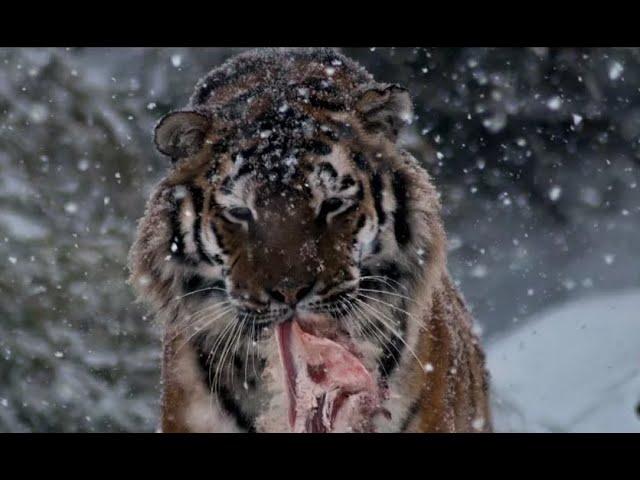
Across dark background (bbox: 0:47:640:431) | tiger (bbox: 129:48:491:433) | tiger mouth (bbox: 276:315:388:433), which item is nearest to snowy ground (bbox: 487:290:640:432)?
dark background (bbox: 0:47:640:431)

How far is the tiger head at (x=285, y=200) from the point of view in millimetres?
2209

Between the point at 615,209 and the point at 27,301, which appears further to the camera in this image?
the point at 615,209

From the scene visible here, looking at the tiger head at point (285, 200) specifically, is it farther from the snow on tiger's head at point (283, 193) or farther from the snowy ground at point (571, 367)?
the snowy ground at point (571, 367)

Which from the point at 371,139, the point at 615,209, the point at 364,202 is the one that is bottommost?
the point at 364,202

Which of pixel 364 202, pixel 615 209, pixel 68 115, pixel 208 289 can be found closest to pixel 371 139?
pixel 364 202

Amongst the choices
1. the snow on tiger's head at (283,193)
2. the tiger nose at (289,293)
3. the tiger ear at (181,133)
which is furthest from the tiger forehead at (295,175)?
the tiger nose at (289,293)

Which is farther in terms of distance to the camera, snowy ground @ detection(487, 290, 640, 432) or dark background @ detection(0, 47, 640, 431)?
dark background @ detection(0, 47, 640, 431)

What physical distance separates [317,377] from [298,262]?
28 cm

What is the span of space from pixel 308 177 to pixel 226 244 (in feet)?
0.89

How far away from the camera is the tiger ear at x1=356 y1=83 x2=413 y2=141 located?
2324 millimetres

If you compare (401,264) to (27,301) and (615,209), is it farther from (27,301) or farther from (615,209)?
(615,209)

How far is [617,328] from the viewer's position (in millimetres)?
4609

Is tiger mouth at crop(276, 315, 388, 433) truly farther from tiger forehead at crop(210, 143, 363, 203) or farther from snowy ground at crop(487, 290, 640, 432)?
snowy ground at crop(487, 290, 640, 432)

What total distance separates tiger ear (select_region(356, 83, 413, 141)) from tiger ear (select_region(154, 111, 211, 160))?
0.41 meters
